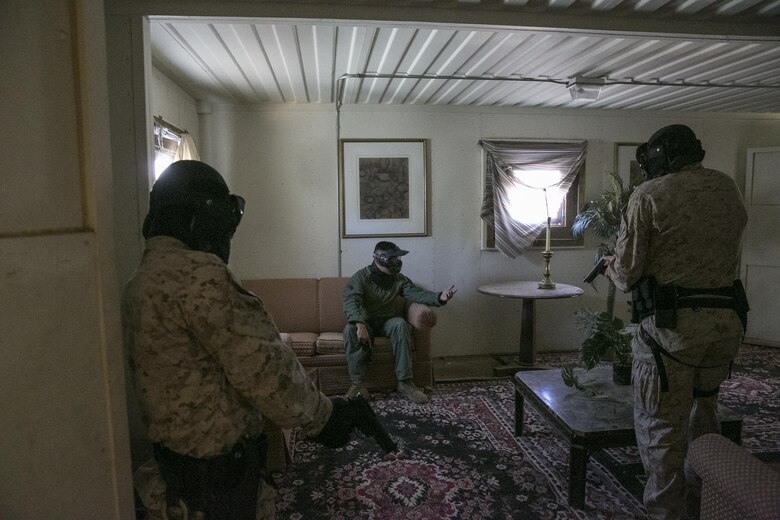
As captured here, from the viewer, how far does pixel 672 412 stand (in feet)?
6.02

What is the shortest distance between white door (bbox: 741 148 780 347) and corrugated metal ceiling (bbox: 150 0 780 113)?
68 centimetres

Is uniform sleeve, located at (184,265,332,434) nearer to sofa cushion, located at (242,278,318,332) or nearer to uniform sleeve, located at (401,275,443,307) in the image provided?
uniform sleeve, located at (401,275,443,307)

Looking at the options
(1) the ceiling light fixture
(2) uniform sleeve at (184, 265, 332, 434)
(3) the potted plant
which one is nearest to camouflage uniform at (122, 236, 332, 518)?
(2) uniform sleeve at (184, 265, 332, 434)

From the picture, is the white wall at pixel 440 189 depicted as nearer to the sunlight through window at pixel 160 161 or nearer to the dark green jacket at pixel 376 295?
the dark green jacket at pixel 376 295

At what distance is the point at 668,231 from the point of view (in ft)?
6.09

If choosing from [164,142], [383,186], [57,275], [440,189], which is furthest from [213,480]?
[440,189]

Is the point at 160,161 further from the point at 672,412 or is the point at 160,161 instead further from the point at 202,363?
the point at 672,412

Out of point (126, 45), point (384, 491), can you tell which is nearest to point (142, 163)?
point (126, 45)

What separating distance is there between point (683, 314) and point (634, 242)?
0.34 meters

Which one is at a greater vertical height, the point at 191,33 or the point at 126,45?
the point at 191,33

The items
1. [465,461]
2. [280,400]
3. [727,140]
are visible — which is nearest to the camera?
[280,400]

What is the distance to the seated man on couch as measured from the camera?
356cm

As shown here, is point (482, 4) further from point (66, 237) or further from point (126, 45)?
point (66, 237)

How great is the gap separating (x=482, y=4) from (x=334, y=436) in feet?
7.04
